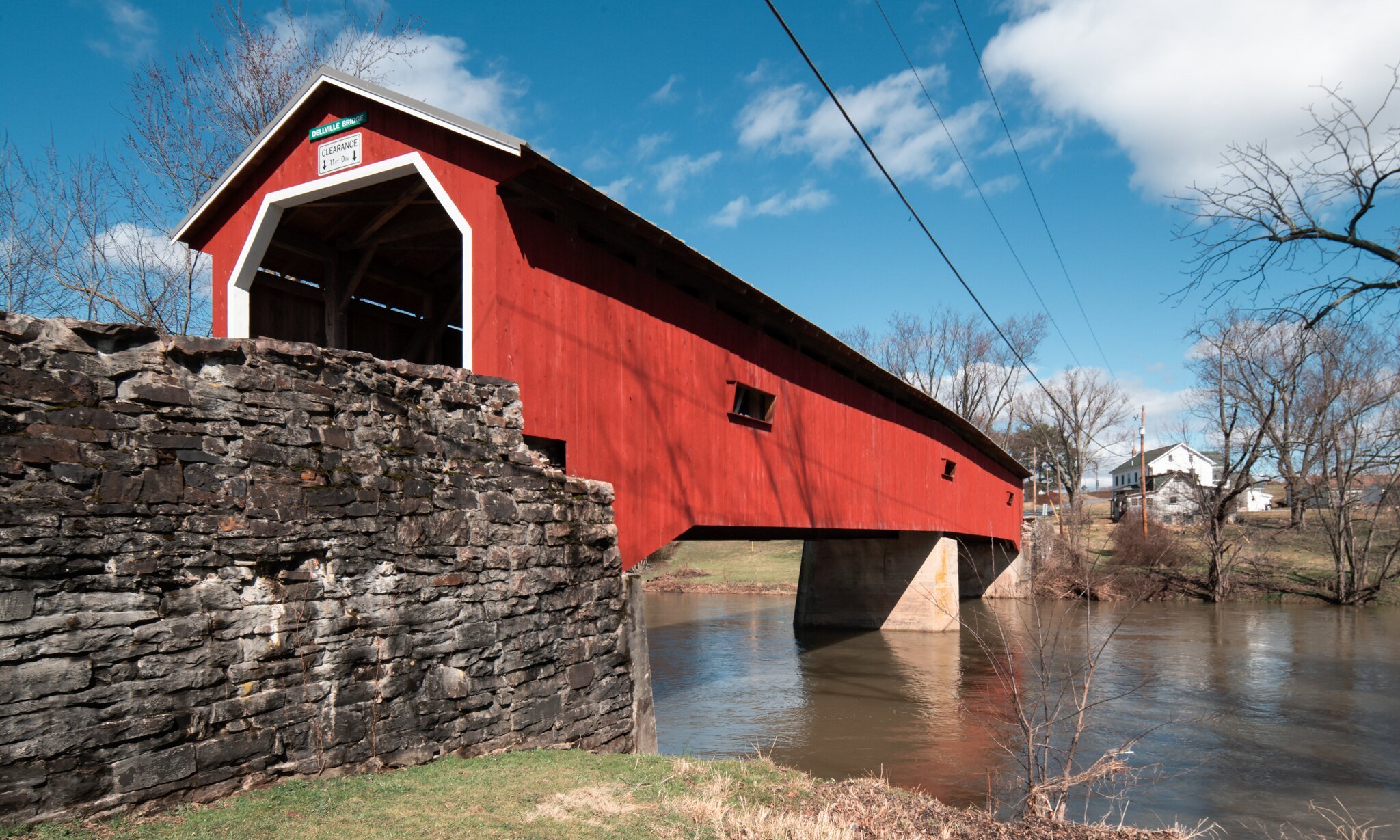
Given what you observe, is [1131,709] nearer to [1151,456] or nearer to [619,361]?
[619,361]

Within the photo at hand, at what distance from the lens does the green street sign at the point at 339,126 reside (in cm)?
855

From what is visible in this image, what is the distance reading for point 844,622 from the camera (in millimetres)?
21953

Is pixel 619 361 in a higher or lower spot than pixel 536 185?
lower

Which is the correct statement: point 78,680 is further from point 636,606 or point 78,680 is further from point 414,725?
point 636,606

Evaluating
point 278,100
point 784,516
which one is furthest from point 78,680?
point 278,100

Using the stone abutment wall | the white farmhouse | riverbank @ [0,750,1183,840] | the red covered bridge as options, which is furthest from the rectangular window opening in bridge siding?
the white farmhouse

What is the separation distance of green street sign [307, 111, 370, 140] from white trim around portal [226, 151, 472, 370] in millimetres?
439

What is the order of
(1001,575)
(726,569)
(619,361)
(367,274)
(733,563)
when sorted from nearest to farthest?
(619,361), (367,274), (1001,575), (726,569), (733,563)

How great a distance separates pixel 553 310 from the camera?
827 cm

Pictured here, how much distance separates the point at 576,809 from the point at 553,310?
4.61m

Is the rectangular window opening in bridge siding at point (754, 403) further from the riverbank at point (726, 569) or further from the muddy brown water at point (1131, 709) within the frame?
the riverbank at point (726, 569)

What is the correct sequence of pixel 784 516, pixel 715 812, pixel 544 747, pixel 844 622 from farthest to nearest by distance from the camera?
pixel 844 622, pixel 784 516, pixel 544 747, pixel 715 812

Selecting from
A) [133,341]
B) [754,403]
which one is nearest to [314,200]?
[133,341]

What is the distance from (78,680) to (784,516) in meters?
8.75
